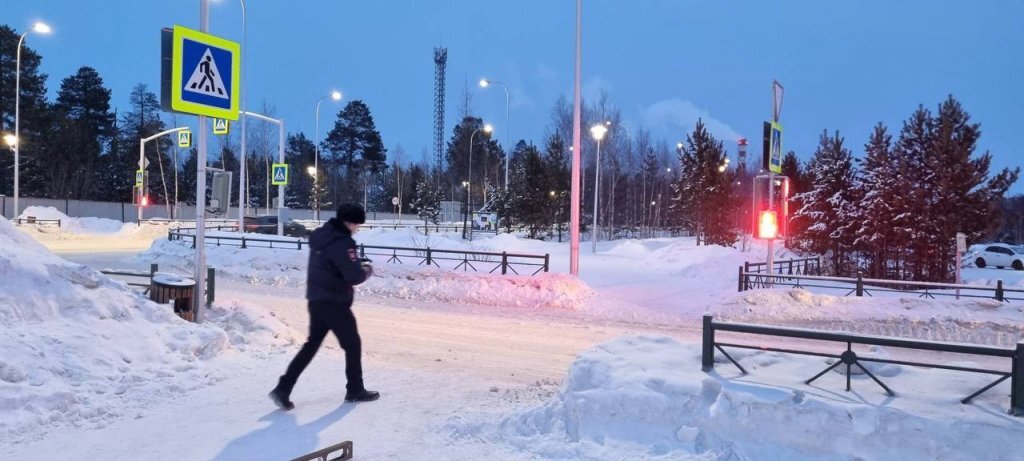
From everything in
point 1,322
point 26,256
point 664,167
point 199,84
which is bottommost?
point 1,322

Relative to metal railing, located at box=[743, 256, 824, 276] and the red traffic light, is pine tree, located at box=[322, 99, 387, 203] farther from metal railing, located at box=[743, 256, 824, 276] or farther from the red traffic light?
the red traffic light

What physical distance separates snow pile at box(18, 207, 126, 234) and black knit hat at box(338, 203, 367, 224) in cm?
4582

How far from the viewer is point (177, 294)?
29.1 feet

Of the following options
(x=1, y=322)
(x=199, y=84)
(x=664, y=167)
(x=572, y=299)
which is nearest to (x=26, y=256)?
(x=1, y=322)

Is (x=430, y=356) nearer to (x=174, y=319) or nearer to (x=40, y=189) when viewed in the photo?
(x=174, y=319)

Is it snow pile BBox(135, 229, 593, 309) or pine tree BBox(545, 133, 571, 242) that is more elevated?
pine tree BBox(545, 133, 571, 242)

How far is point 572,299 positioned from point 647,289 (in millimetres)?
4534

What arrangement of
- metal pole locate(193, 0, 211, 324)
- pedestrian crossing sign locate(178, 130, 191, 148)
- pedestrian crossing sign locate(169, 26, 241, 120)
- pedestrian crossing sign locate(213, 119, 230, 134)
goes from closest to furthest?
pedestrian crossing sign locate(169, 26, 241, 120)
metal pole locate(193, 0, 211, 324)
pedestrian crossing sign locate(213, 119, 230, 134)
pedestrian crossing sign locate(178, 130, 191, 148)

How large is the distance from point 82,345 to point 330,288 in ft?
9.78

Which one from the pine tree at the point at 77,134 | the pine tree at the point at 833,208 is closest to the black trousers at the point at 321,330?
the pine tree at the point at 833,208

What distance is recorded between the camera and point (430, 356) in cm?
898

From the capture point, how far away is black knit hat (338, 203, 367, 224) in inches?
237

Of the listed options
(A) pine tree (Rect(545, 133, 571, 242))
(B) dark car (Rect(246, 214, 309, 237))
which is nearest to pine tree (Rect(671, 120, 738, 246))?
(A) pine tree (Rect(545, 133, 571, 242))

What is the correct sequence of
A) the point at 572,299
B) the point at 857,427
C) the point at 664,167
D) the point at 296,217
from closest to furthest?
the point at 857,427 < the point at 572,299 < the point at 296,217 < the point at 664,167
